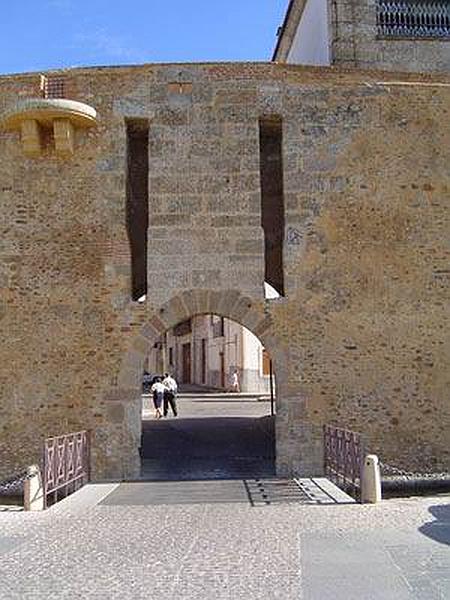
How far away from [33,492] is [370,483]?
370 cm

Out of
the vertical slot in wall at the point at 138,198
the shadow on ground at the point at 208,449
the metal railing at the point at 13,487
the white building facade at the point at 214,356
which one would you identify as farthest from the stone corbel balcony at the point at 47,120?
the white building facade at the point at 214,356

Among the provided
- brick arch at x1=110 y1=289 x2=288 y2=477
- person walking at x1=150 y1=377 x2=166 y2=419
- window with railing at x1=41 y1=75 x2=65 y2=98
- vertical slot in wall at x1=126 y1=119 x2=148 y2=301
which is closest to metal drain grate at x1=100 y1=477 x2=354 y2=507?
brick arch at x1=110 y1=289 x2=288 y2=477

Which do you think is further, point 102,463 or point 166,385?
point 166,385

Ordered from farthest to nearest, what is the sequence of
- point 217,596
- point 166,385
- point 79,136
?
1. point 166,385
2. point 79,136
3. point 217,596

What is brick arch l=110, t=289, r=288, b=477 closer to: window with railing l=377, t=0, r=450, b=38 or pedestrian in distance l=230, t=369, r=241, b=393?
window with railing l=377, t=0, r=450, b=38

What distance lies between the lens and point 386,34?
514 inches

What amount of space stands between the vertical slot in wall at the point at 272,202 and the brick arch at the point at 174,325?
3.98ft

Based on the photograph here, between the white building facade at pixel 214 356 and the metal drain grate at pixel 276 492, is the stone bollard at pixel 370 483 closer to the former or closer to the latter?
the metal drain grate at pixel 276 492

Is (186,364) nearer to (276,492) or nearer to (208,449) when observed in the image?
(208,449)

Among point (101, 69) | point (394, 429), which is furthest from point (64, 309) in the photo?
point (394, 429)

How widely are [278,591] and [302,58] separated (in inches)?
514

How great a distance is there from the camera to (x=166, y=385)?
59.2 ft

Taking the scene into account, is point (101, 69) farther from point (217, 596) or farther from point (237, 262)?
point (217, 596)

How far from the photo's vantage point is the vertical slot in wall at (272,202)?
435 inches
